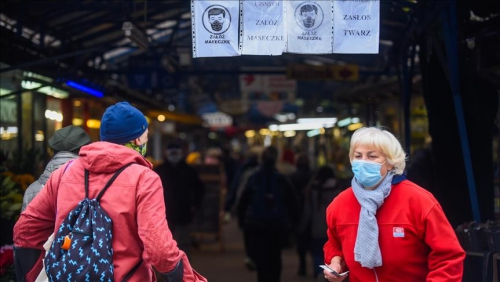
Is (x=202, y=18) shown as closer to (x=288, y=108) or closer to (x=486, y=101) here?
(x=486, y=101)

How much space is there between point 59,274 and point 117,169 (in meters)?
0.51

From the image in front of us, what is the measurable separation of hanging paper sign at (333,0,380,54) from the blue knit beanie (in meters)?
2.81

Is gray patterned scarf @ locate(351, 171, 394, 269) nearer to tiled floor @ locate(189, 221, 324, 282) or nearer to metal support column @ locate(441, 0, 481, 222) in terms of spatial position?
metal support column @ locate(441, 0, 481, 222)

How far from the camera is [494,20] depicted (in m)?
7.09

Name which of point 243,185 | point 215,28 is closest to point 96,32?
point 243,185

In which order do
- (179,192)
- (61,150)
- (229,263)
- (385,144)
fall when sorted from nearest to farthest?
(385,144), (61,150), (179,192), (229,263)

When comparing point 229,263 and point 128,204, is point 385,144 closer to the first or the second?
point 128,204

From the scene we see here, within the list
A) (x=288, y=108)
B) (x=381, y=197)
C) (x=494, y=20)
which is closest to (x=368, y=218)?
(x=381, y=197)

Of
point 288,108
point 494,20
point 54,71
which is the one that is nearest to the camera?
point 494,20

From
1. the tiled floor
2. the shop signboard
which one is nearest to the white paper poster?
the shop signboard

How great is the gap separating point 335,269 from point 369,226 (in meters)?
0.34

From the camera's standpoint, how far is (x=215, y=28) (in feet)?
20.9

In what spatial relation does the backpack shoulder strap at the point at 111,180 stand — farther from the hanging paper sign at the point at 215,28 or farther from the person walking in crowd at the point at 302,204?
the person walking in crowd at the point at 302,204

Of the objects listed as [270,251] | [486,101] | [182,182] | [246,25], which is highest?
[246,25]
